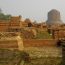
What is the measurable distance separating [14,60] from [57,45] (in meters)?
5.89

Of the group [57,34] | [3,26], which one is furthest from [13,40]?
[3,26]

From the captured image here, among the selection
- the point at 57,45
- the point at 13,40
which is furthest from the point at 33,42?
the point at 13,40

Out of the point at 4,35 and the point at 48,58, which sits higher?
the point at 4,35

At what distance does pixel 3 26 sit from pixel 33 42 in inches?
335

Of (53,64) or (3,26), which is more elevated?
(3,26)

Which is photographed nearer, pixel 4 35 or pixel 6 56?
pixel 6 56

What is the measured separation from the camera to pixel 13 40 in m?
11.1

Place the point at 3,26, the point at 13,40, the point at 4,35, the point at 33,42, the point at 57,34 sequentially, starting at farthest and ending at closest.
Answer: the point at 3,26 < the point at 57,34 < the point at 33,42 < the point at 4,35 < the point at 13,40

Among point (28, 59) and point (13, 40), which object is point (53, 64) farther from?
point (13, 40)

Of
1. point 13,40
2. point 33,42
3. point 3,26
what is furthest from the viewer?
point 3,26

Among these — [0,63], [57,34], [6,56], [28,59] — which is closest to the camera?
[0,63]

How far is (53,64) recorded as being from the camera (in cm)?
884

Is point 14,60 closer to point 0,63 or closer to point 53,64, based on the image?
point 0,63

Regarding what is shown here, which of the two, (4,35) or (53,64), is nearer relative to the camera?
(53,64)
